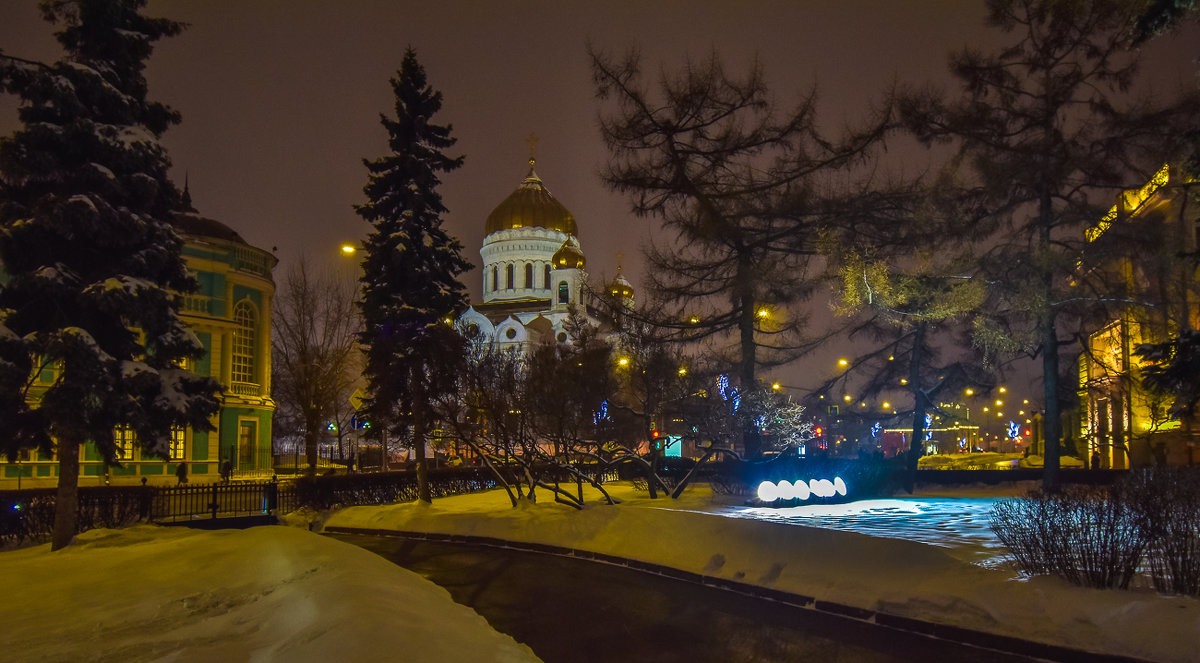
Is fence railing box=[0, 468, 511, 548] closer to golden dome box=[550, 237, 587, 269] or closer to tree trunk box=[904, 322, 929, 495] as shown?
tree trunk box=[904, 322, 929, 495]

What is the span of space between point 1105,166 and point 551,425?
49.4 ft

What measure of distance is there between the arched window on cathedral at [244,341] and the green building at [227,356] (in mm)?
47

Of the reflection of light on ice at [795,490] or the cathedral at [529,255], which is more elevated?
the cathedral at [529,255]

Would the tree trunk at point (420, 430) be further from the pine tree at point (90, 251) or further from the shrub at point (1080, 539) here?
the shrub at point (1080, 539)

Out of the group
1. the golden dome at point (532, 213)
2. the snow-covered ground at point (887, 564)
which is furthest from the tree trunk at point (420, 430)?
the golden dome at point (532, 213)

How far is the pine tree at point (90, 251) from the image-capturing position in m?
13.8

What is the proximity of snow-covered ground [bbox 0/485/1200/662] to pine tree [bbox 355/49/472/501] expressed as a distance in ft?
28.1

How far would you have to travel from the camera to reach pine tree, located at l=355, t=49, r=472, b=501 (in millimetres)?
23422

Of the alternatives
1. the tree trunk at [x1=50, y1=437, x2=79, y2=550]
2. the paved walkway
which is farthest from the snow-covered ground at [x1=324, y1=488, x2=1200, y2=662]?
the tree trunk at [x1=50, y1=437, x2=79, y2=550]

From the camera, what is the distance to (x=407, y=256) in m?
23.3

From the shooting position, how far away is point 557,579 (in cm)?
1202

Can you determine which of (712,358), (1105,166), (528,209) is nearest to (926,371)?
(712,358)

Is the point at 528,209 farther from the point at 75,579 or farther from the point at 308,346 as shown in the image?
the point at 75,579

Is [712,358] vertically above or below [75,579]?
above
